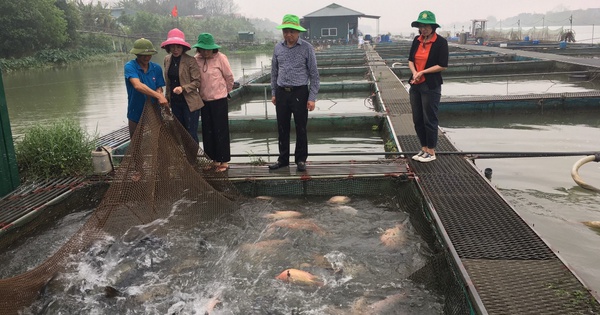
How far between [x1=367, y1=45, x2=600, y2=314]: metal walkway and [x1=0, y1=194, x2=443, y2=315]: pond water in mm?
343

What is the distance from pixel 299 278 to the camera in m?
3.21

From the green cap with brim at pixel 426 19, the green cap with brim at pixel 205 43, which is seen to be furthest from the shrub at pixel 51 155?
the green cap with brim at pixel 426 19

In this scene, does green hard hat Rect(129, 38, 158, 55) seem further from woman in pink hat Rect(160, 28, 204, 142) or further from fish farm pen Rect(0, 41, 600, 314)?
fish farm pen Rect(0, 41, 600, 314)

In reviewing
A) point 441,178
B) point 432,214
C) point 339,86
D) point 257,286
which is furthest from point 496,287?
point 339,86

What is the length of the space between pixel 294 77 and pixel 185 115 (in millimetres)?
1364

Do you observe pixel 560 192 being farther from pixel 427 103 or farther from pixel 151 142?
pixel 151 142

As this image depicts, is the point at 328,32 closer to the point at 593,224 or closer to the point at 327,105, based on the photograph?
the point at 327,105

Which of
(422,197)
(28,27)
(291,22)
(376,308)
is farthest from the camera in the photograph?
(28,27)

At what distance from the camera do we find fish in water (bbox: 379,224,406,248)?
3.74 m

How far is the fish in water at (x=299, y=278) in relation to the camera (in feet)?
10.5

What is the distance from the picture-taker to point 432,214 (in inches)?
150

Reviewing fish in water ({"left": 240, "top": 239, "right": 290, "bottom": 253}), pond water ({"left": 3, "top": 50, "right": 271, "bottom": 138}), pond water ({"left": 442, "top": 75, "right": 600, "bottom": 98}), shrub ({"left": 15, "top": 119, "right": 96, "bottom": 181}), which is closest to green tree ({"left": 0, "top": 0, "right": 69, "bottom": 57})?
pond water ({"left": 3, "top": 50, "right": 271, "bottom": 138})

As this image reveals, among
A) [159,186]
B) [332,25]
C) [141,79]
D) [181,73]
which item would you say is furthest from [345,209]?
[332,25]

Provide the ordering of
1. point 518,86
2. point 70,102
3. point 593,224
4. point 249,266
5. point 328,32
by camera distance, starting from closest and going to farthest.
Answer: point 249,266 → point 593,224 → point 70,102 → point 518,86 → point 328,32
